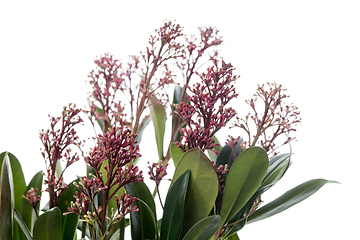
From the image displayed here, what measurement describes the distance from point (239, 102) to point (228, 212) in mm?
850

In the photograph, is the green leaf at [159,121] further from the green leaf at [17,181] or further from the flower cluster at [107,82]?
the green leaf at [17,181]

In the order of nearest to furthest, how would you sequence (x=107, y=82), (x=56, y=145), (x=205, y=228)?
(x=205, y=228), (x=56, y=145), (x=107, y=82)

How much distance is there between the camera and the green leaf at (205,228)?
0.47m

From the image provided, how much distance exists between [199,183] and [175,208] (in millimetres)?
58

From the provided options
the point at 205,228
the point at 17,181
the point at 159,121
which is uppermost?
the point at 159,121

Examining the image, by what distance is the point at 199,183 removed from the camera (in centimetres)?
51

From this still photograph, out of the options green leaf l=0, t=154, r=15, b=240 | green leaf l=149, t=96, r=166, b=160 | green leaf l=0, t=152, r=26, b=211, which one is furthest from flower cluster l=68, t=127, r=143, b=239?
green leaf l=149, t=96, r=166, b=160

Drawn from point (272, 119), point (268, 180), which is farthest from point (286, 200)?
point (272, 119)

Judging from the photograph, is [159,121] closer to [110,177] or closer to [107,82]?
[107,82]

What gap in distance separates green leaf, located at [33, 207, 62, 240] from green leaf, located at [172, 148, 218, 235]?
20 cm

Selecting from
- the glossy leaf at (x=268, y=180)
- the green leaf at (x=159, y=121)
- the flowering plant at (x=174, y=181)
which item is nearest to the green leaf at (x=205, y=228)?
the flowering plant at (x=174, y=181)

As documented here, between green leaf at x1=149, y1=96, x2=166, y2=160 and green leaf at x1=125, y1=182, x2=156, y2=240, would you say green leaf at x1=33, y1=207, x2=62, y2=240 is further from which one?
green leaf at x1=149, y1=96, x2=166, y2=160

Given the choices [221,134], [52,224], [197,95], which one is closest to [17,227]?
[52,224]

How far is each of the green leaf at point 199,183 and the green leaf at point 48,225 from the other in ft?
0.67
